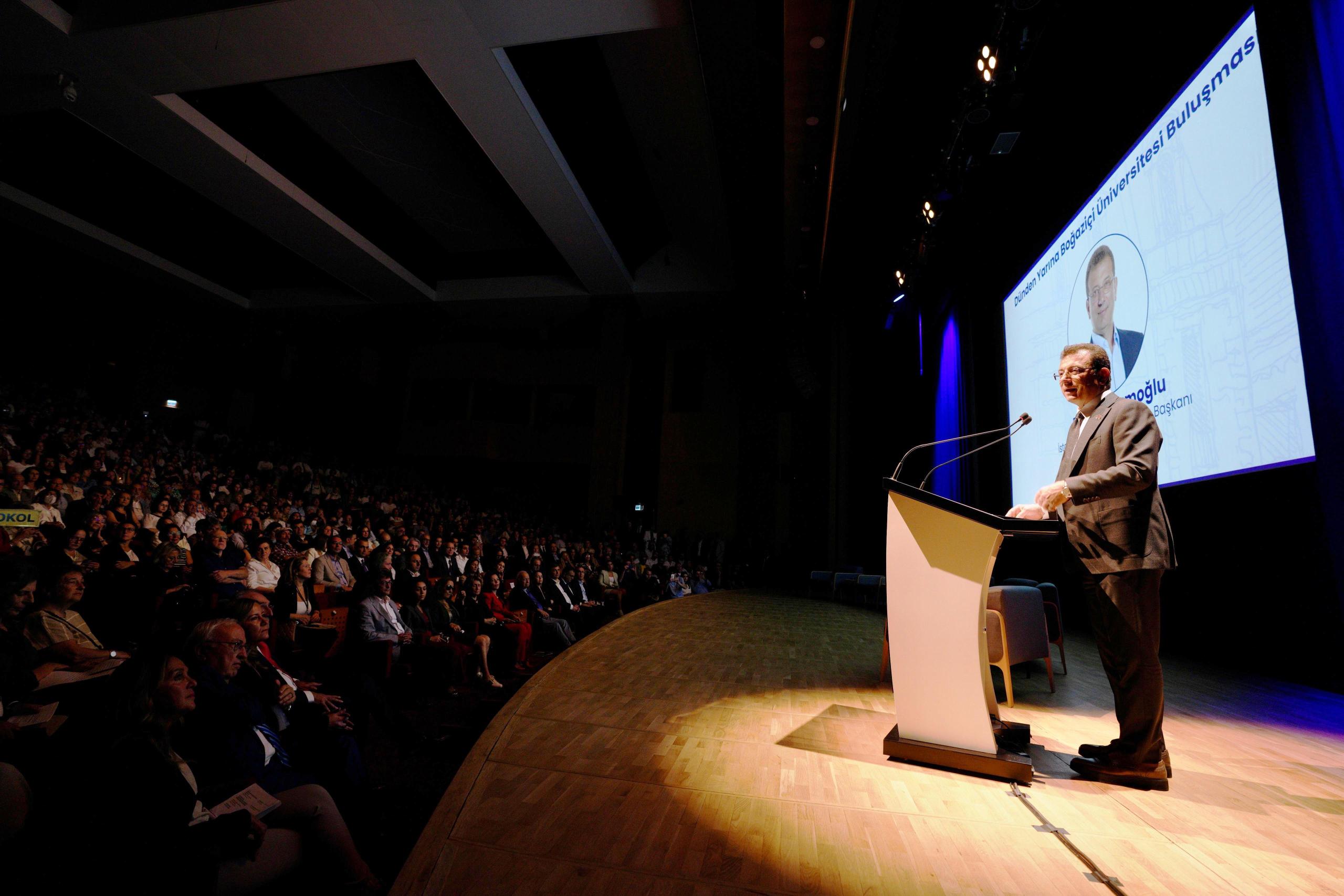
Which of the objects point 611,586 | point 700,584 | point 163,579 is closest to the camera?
point 163,579

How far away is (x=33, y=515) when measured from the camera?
9.65 feet

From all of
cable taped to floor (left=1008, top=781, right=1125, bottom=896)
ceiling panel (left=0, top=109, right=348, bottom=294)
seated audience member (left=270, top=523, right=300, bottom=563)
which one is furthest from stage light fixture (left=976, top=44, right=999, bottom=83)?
ceiling panel (left=0, top=109, right=348, bottom=294)

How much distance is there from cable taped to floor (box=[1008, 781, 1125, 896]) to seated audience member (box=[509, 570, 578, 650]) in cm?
382

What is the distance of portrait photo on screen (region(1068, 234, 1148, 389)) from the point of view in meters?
3.40

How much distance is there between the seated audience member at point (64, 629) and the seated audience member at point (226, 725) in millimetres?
1308

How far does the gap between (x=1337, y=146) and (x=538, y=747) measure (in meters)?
3.52

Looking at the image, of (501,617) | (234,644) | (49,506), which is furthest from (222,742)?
(49,506)

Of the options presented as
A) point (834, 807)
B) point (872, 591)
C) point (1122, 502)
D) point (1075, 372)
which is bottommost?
point (834, 807)

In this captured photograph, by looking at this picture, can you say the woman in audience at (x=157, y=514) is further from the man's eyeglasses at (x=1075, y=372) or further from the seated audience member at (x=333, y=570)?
the man's eyeglasses at (x=1075, y=372)

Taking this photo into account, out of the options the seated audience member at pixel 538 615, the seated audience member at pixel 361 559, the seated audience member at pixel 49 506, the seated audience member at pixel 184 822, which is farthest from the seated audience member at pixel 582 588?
the seated audience member at pixel 184 822

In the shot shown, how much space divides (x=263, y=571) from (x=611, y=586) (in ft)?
13.8

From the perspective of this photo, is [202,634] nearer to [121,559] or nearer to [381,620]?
[381,620]

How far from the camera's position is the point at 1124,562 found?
1649 mm

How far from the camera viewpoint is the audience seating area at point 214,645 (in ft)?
3.81
